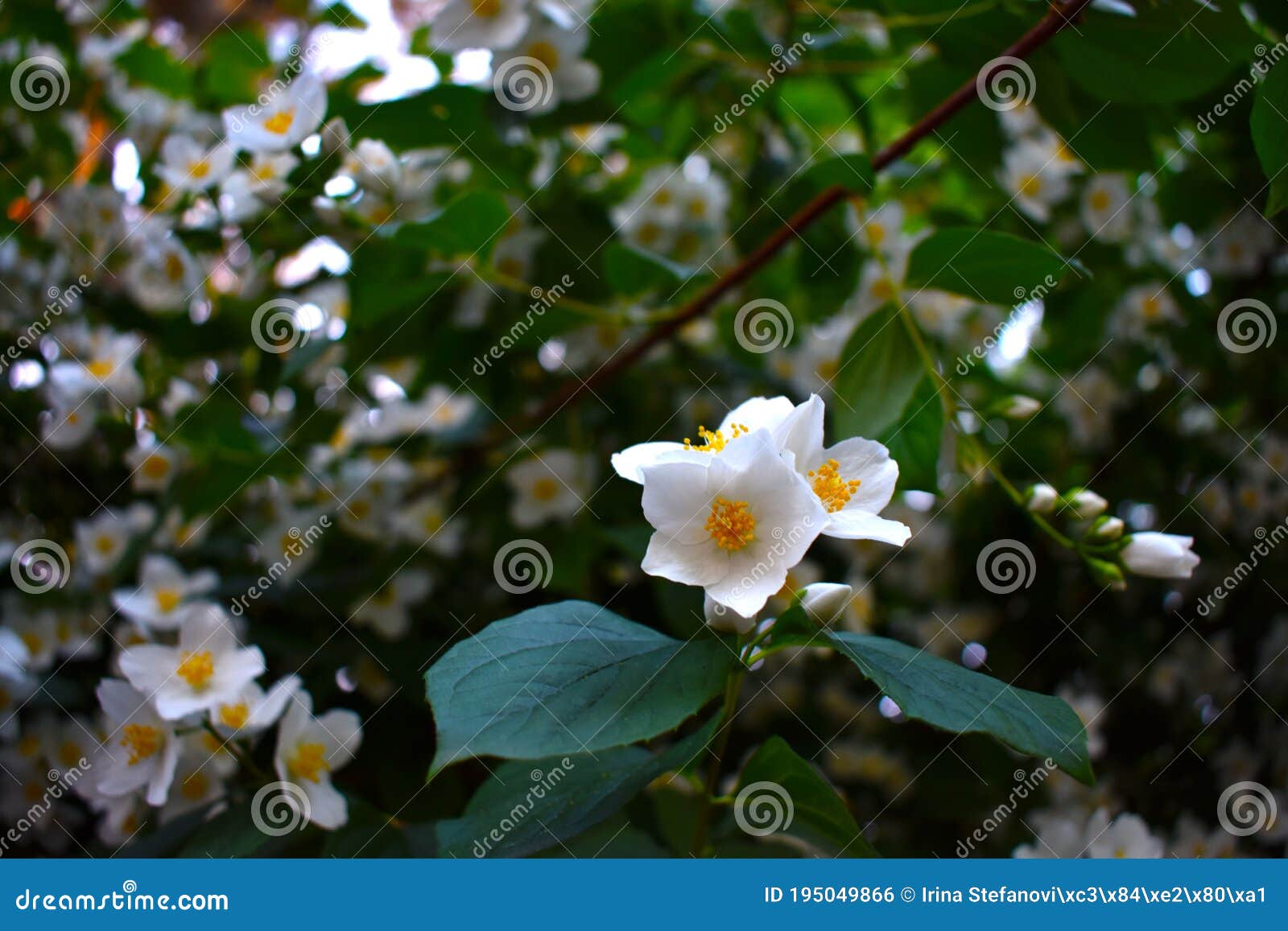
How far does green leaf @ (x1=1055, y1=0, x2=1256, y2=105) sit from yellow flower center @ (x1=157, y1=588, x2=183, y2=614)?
4.31ft

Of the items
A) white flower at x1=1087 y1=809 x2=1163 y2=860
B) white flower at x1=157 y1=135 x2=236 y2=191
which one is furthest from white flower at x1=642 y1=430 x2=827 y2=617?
white flower at x1=157 y1=135 x2=236 y2=191

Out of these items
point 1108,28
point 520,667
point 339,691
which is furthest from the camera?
point 339,691

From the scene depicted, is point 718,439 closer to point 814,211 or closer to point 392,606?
point 814,211

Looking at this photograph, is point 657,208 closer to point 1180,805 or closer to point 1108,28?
point 1108,28

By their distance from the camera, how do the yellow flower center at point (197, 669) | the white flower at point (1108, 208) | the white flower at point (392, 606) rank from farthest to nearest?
the white flower at point (1108, 208) → the white flower at point (392, 606) → the yellow flower center at point (197, 669)

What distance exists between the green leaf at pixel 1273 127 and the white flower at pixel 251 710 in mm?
1057

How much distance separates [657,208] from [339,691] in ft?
3.33

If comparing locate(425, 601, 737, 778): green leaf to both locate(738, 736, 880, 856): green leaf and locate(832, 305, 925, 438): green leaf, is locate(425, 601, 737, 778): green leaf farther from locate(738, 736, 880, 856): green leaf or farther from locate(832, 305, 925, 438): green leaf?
locate(832, 305, 925, 438): green leaf

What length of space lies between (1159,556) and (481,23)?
106cm

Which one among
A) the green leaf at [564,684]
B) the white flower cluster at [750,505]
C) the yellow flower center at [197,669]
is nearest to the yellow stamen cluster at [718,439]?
the white flower cluster at [750,505]

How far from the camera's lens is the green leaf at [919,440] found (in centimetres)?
98

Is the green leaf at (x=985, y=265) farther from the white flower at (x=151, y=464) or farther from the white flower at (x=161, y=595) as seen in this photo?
the white flower at (x=151, y=464)

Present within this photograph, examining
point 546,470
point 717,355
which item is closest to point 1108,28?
point 717,355

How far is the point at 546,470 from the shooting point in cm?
156
